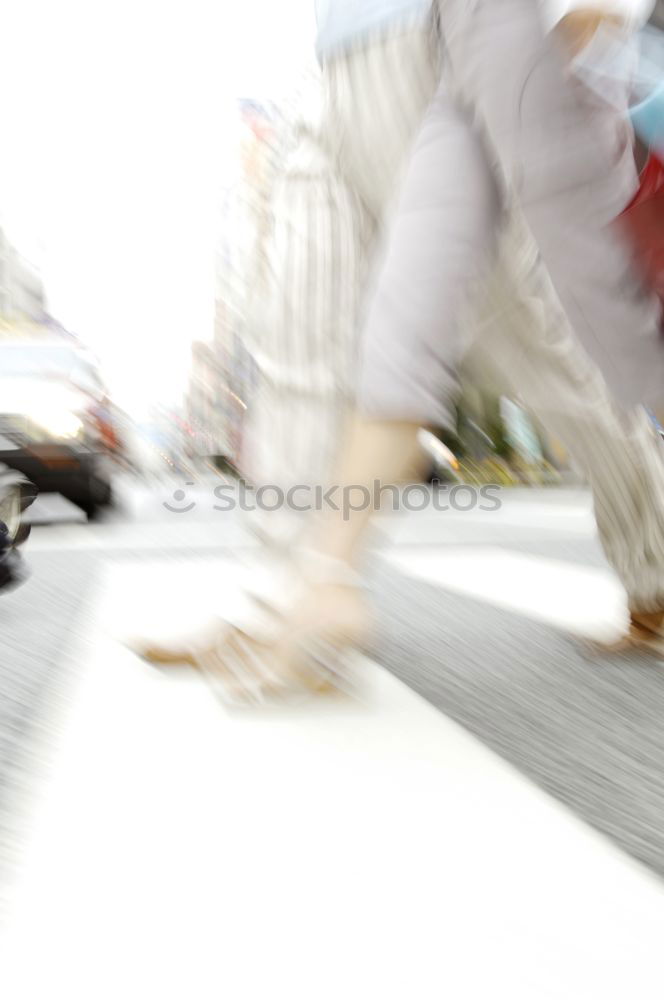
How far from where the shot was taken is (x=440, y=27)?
1.51 metres

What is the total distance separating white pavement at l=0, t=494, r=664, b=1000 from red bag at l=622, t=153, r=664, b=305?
63 centimetres

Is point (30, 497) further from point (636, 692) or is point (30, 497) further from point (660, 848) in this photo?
point (660, 848)

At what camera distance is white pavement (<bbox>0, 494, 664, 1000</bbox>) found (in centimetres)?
79

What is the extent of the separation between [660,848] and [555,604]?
1876 mm

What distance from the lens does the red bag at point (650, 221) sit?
1.36 m

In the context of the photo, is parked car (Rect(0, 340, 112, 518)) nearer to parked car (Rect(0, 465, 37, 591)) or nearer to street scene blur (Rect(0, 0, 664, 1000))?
parked car (Rect(0, 465, 37, 591))

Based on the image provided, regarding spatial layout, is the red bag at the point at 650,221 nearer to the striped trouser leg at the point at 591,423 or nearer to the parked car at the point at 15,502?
the striped trouser leg at the point at 591,423

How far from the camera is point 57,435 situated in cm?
694

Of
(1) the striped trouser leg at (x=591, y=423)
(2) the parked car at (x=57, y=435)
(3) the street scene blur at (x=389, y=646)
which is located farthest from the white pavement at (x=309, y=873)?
(2) the parked car at (x=57, y=435)

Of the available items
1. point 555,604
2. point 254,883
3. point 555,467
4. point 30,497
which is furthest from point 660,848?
point 555,467

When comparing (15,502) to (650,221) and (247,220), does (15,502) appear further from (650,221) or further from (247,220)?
(650,221)

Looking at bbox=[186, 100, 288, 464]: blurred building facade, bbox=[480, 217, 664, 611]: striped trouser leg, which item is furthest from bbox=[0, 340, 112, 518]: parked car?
bbox=[480, 217, 664, 611]: striped trouser leg

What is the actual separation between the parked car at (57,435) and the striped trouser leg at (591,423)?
5098 millimetres

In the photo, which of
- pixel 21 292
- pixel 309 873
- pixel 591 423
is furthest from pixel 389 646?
pixel 21 292
